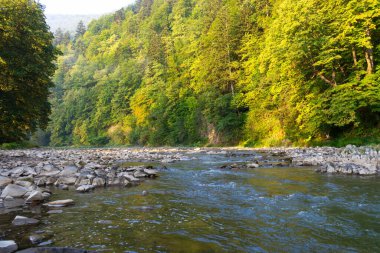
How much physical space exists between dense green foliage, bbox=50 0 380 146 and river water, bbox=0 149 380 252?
43.9 ft

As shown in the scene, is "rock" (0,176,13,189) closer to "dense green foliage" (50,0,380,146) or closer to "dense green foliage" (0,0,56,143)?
"dense green foliage" (0,0,56,143)

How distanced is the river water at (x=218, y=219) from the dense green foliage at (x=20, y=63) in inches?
410

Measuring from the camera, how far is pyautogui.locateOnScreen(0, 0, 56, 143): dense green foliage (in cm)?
1444

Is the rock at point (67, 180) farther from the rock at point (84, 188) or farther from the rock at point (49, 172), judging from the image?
the rock at point (84, 188)

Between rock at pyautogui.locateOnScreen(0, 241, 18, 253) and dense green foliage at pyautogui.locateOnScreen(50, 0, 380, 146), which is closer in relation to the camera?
rock at pyautogui.locateOnScreen(0, 241, 18, 253)

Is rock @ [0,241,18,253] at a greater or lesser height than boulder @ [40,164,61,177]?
greater

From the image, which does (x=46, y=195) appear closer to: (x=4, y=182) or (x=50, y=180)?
(x=4, y=182)

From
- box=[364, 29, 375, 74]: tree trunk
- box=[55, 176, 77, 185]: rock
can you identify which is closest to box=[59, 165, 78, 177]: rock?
box=[55, 176, 77, 185]: rock

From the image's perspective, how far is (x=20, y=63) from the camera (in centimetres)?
1523

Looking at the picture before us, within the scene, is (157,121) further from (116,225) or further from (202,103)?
(116,225)

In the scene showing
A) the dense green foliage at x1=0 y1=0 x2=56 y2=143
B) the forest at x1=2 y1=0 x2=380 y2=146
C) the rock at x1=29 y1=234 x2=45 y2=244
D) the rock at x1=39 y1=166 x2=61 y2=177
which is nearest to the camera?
the rock at x1=29 y1=234 x2=45 y2=244

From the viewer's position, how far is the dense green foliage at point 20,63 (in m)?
14.4

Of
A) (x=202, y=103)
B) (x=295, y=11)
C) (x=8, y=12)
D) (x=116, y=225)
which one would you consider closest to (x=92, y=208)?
(x=116, y=225)

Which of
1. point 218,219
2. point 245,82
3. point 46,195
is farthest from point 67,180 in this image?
point 245,82
